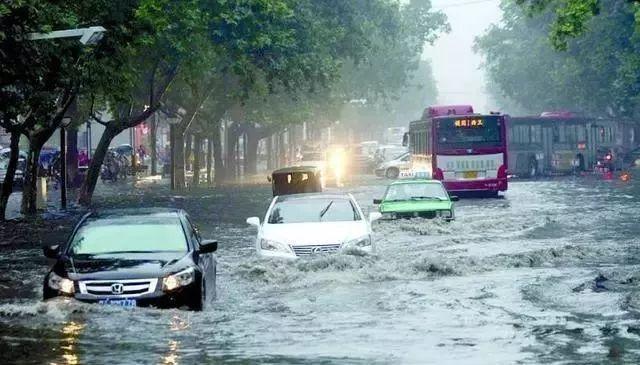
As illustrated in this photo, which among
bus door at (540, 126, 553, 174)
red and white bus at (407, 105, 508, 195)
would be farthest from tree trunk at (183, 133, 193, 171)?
red and white bus at (407, 105, 508, 195)

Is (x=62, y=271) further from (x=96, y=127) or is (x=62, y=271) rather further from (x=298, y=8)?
(x=96, y=127)

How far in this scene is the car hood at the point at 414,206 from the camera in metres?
32.3

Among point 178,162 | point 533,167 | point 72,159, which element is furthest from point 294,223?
point 533,167

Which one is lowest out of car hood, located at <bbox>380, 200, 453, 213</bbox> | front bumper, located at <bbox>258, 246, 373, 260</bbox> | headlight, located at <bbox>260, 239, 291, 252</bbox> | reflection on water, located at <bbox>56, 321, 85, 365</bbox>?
reflection on water, located at <bbox>56, 321, 85, 365</bbox>

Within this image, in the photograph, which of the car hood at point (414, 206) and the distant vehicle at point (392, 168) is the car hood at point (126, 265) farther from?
the distant vehicle at point (392, 168)

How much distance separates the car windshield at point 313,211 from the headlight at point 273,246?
3.14 feet

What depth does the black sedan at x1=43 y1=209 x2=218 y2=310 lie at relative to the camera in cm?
1552

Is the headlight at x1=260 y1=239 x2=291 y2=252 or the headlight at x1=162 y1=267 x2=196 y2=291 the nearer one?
the headlight at x1=162 y1=267 x2=196 y2=291

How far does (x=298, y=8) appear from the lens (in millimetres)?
51469

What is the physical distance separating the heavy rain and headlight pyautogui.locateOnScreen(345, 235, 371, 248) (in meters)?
0.02

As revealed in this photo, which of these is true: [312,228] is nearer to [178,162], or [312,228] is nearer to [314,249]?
[314,249]

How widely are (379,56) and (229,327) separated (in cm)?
8467

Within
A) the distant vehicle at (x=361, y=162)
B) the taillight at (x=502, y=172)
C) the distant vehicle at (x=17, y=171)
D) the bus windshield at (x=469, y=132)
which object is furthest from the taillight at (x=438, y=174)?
the distant vehicle at (x=361, y=162)

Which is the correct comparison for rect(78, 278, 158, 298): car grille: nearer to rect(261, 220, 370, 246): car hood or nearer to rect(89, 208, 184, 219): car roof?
rect(89, 208, 184, 219): car roof
